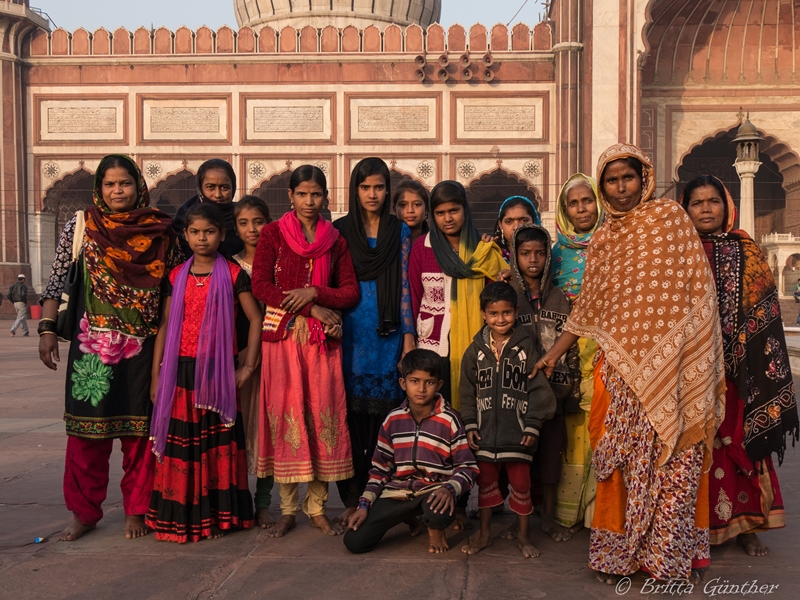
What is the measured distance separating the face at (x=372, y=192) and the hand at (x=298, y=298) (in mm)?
383

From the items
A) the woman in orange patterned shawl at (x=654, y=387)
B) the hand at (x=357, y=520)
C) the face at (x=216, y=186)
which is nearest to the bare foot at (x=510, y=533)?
the woman in orange patterned shawl at (x=654, y=387)

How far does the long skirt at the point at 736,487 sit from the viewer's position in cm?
239

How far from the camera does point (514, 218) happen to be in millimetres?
2830

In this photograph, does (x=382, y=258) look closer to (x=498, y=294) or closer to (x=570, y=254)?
(x=498, y=294)

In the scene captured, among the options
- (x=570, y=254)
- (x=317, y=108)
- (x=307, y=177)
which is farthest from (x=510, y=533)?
(x=317, y=108)

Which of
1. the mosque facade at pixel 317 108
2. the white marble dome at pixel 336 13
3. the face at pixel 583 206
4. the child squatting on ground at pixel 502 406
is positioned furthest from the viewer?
the white marble dome at pixel 336 13

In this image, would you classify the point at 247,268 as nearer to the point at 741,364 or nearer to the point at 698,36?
the point at 741,364

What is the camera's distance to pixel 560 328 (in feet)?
8.56

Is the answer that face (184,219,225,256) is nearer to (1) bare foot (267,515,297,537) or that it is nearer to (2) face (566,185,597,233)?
(1) bare foot (267,515,297,537)

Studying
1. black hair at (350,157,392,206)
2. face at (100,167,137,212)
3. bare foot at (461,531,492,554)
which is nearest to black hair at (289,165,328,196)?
black hair at (350,157,392,206)

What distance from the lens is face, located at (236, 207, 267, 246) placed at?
2.91 meters

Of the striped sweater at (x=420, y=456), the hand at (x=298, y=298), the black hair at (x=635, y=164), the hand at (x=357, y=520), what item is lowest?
the hand at (x=357, y=520)

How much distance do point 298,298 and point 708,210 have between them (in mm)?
1350

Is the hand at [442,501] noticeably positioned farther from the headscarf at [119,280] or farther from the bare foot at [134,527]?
the headscarf at [119,280]
